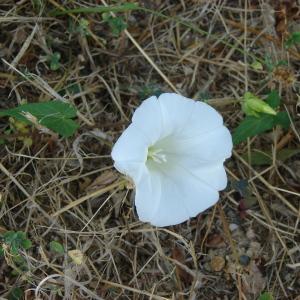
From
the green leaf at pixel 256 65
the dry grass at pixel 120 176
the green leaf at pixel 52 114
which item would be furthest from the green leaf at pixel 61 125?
the green leaf at pixel 256 65

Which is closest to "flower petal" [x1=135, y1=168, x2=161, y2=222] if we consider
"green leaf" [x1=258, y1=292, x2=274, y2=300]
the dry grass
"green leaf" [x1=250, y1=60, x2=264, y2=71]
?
the dry grass

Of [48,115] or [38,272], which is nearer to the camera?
[48,115]

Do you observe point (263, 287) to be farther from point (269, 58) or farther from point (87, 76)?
point (87, 76)

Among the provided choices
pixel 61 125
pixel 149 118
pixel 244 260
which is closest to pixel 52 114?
pixel 61 125

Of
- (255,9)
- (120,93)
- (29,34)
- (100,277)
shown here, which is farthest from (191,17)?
(100,277)

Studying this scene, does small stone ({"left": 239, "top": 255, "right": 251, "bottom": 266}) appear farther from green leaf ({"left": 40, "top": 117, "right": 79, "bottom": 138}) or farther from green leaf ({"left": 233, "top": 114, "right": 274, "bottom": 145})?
green leaf ({"left": 40, "top": 117, "right": 79, "bottom": 138})

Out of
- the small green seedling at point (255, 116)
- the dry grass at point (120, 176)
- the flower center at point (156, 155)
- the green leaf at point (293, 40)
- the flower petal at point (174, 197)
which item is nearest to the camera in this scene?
the flower petal at point (174, 197)

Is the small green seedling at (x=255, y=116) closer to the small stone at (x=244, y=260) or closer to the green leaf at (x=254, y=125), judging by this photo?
the green leaf at (x=254, y=125)
